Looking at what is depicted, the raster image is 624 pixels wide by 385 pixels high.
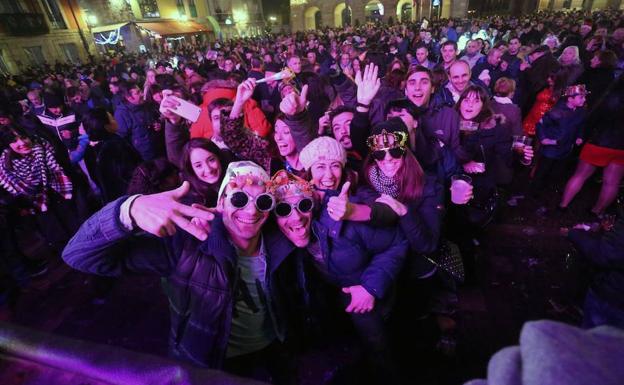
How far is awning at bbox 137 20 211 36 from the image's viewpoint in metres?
27.8

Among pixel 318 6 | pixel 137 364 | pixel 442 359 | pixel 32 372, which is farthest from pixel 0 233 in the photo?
pixel 318 6

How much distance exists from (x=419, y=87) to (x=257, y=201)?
2.92 metres

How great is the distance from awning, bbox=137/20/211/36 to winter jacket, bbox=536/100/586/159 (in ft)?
103

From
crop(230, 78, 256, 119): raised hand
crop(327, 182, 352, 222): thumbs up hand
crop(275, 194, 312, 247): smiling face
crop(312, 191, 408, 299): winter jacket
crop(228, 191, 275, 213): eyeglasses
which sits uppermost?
crop(230, 78, 256, 119): raised hand

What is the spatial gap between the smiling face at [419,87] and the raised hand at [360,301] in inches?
105

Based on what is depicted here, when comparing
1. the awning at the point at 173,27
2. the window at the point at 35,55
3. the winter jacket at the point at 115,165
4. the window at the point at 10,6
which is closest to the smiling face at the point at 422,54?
the winter jacket at the point at 115,165

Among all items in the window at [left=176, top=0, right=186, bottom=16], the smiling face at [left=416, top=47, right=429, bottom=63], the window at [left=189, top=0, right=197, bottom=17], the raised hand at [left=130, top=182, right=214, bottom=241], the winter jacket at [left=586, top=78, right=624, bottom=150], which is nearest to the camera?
the raised hand at [left=130, top=182, right=214, bottom=241]

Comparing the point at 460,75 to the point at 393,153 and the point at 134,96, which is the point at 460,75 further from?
the point at 134,96

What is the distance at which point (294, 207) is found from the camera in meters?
2.03

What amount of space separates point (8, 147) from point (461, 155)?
540 centimetres

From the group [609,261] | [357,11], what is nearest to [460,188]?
[609,261]

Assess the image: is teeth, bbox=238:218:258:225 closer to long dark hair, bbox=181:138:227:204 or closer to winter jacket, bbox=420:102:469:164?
long dark hair, bbox=181:138:227:204

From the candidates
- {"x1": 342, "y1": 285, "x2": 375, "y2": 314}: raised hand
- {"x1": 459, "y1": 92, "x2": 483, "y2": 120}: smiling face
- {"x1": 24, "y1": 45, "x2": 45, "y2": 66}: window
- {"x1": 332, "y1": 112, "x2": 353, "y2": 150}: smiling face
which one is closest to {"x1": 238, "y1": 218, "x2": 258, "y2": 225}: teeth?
{"x1": 342, "y1": 285, "x2": 375, "y2": 314}: raised hand

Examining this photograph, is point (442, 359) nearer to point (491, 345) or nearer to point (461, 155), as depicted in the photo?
point (491, 345)
